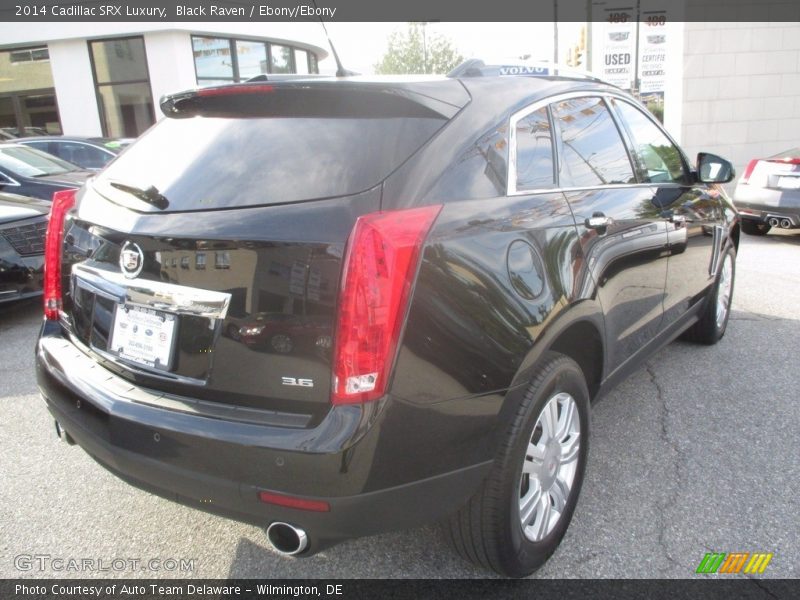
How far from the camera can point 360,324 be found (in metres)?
1.80

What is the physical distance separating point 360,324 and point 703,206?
2964mm

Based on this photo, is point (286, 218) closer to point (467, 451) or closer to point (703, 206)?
point (467, 451)

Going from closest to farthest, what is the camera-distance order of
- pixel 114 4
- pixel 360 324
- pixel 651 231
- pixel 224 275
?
1. pixel 360 324
2. pixel 224 275
3. pixel 651 231
4. pixel 114 4

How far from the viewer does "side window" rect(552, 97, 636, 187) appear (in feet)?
8.87

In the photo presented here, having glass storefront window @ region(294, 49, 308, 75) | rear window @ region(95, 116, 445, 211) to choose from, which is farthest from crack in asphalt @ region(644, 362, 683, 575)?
glass storefront window @ region(294, 49, 308, 75)

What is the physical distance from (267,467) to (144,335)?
0.63m

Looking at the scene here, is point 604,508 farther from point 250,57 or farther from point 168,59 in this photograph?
point 250,57

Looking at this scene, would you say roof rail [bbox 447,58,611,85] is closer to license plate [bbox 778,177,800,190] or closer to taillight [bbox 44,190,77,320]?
taillight [bbox 44,190,77,320]

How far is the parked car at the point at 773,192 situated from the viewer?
823 centimetres

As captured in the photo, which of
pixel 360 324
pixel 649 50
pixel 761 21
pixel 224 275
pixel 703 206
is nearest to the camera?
pixel 360 324

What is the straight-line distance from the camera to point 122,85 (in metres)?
20.5

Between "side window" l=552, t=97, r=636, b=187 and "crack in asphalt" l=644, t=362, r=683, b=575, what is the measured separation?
1292 mm

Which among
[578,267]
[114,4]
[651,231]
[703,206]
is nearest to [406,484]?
[578,267]

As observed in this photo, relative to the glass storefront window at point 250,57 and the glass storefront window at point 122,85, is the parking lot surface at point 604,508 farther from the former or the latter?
the glass storefront window at point 250,57
